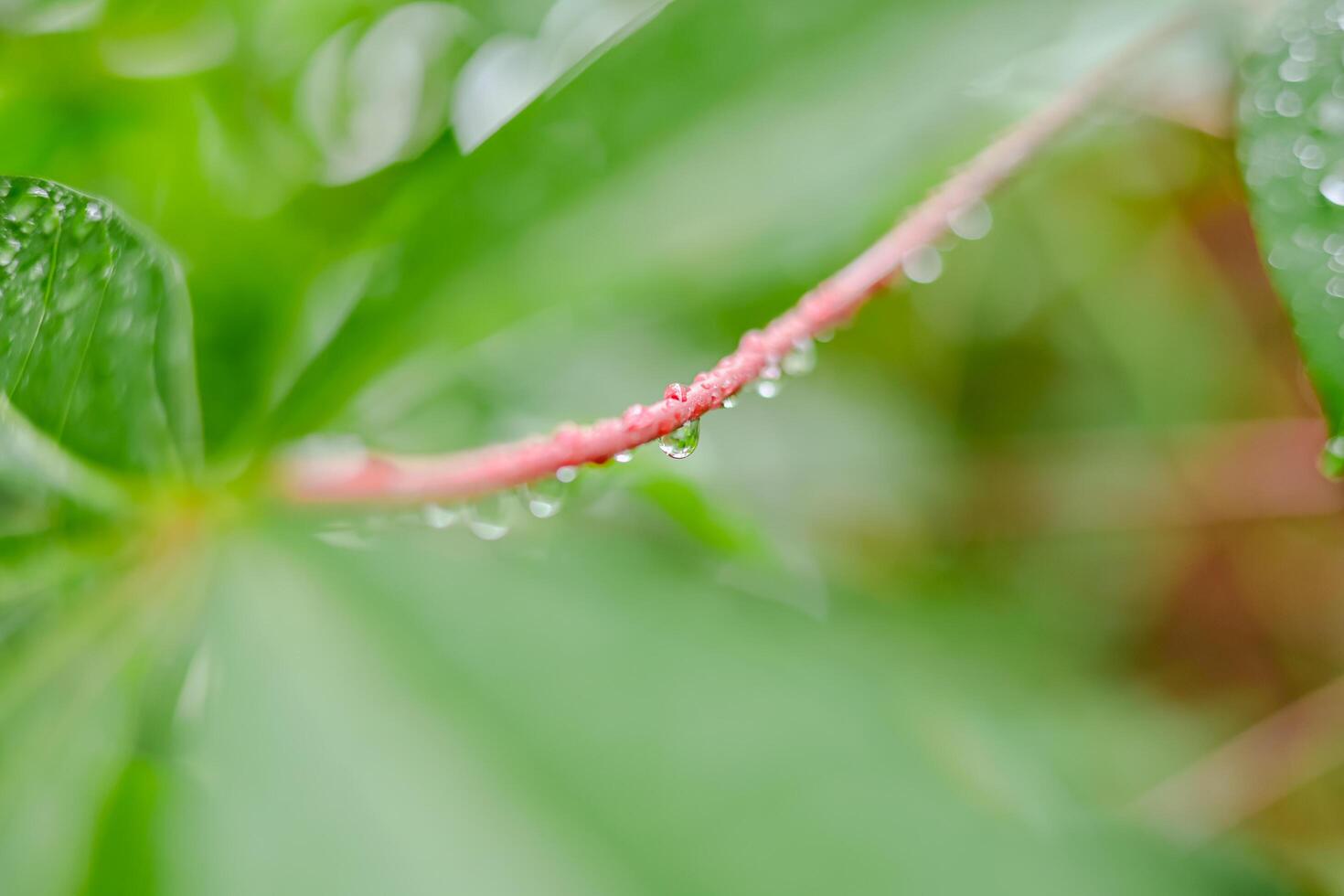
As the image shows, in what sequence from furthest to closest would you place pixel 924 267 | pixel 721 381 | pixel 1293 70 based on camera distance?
pixel 924 267, pixel 1293 70, pixel 721 381

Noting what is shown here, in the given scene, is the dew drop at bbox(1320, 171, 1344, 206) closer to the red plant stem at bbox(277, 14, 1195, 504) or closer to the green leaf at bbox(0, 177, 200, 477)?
the red plant stem at bbox(277, 14, 1195, 504)

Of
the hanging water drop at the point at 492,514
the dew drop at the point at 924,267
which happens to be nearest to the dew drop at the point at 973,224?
the dew drop at the point at 924,267

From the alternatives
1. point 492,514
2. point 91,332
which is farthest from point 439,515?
point 91,332

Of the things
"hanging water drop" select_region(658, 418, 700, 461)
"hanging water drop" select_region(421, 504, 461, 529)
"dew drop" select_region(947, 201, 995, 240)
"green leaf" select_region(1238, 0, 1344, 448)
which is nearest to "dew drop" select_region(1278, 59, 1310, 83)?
"green leaf" select_region(1238, 0, 1344, 448)

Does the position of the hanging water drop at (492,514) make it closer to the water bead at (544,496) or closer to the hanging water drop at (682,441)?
the water bead at (544,496)

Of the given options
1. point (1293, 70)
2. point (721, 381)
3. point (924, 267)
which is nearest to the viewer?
point (721, 381)

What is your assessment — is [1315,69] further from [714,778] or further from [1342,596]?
[1342,596]

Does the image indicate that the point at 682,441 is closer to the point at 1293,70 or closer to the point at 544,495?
the point at 544,495

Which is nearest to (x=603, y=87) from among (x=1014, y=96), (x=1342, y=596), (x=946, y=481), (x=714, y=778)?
(x=1014, y=96)

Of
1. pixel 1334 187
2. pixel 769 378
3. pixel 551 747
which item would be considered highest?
pixel 1334 187
